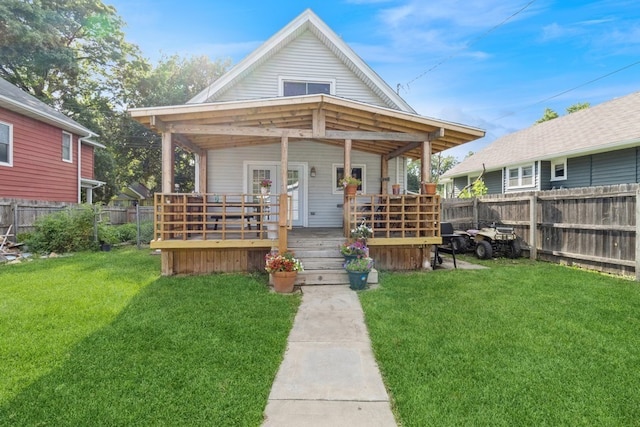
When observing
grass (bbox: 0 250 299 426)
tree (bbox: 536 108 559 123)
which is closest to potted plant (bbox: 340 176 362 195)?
grass (bbox: 0 250 299 426)

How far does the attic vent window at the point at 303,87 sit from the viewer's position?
9.64 m

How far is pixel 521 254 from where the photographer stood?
871cm

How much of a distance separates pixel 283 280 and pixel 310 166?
4961 millimetres

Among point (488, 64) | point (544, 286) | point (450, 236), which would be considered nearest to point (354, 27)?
point (488, 64)

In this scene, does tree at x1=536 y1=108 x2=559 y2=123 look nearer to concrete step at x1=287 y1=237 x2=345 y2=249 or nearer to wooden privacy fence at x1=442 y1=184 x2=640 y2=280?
wooden privacy fence at x1=442 y1=184 x2=640 y2=280

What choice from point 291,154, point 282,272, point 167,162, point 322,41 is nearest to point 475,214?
point 291,154

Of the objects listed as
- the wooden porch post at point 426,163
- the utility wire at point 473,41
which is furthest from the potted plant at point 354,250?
the utility wire at point 473,41

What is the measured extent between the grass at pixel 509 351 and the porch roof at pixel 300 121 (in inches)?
129

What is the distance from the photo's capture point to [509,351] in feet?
10.5

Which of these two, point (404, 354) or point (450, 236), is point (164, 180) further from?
point (450, 236)

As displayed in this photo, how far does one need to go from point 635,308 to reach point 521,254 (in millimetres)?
4495

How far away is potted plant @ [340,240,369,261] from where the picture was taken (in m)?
5.95

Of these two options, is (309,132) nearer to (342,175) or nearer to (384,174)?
(342,175)

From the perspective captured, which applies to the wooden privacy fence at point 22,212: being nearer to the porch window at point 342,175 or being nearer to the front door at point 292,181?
the front door at point 292,181
